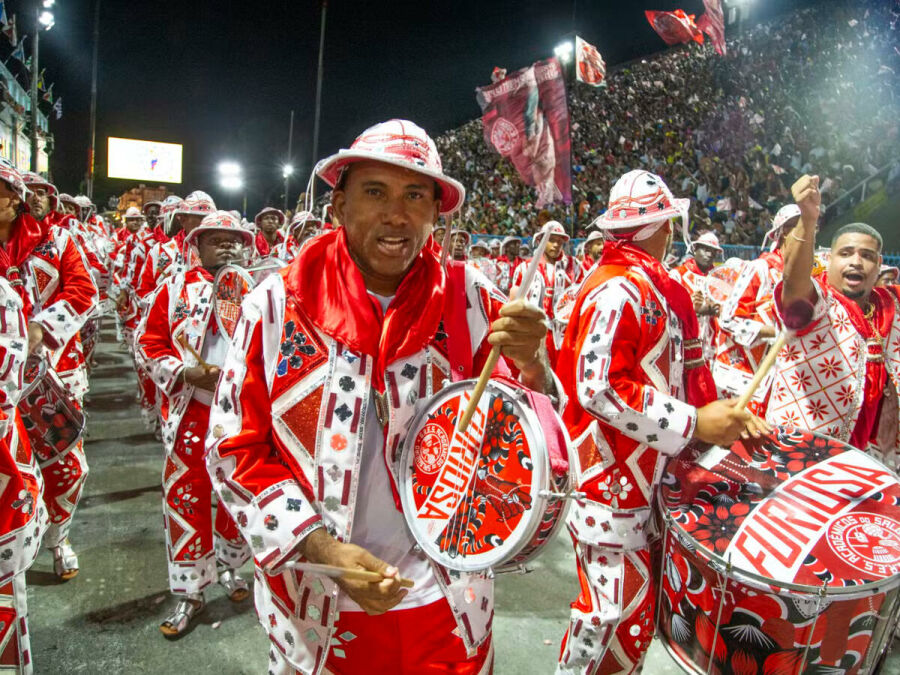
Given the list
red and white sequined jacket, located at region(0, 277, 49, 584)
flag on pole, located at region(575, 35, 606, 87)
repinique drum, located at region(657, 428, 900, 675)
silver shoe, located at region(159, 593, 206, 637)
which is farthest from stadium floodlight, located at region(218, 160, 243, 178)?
repinique drum, located at region(657, 428, 900, 675)

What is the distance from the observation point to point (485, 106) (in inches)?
333

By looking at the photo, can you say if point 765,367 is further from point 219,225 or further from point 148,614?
point 148,614

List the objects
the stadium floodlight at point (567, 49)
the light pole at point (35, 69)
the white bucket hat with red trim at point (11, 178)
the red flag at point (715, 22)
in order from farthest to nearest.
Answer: the red flag at point (715, 22)
the light pole at point (35, 69)
the stadium floodlight at point (567, 49)
the white bucket hat with red trim at point (11, 178)

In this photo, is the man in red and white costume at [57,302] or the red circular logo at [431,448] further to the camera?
the man in red and white costume at [57,302]

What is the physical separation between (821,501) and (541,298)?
8025 millimetres

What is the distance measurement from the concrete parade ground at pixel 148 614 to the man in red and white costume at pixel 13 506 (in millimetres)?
929

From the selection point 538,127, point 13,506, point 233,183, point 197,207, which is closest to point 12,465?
point 13,506

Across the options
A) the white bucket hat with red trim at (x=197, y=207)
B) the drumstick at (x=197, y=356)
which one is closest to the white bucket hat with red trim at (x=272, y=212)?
the white bucket hat with red trim at (x=197, y=207)

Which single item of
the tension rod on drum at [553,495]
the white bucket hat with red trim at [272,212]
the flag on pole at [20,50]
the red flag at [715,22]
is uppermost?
the flag on pole at [20,50]

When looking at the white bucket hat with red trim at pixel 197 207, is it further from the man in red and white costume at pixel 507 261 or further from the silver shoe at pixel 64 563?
the man in red and white costume at pixel 507 261

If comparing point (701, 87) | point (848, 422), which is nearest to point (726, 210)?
point (701, 87)

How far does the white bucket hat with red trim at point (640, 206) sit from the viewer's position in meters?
2.82

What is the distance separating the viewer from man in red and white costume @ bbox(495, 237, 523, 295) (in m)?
13.9

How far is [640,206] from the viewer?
9.30 feet
